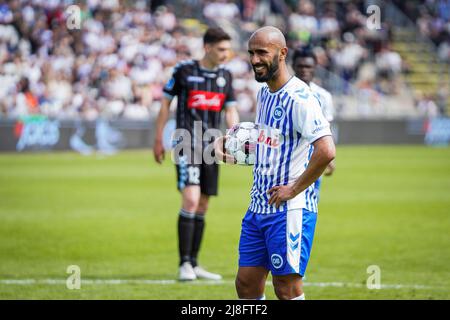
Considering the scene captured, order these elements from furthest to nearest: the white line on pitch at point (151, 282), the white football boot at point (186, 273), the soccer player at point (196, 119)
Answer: the soccer player at point (196, 119)
the white football boot at point (186, 273)
the white line on pitch at point (151, 282)

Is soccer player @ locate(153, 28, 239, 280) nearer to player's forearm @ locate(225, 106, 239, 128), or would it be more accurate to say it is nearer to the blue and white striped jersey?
player's forearm @ locate(225, 106, 239, 128)

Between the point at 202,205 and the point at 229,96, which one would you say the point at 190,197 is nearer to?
the point at 202,205

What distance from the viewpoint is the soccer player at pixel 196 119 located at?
9.19 m

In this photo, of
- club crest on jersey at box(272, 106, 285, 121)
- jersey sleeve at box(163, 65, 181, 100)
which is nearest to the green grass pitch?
jersey sleeve at box(163, 65, 181, 100)

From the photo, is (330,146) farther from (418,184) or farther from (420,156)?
(420,156)

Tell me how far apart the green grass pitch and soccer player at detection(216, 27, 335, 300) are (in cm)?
227

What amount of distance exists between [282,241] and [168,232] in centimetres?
718

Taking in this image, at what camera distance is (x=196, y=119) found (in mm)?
9367

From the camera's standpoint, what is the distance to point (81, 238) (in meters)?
11.9

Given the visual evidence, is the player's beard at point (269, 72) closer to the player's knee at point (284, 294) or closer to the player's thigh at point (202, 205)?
the player's knee at point (284, 294)

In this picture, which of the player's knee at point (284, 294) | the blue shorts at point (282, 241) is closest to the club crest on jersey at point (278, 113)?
the blue shorts at point (282, 241)

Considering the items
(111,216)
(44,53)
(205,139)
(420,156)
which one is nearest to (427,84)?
(420,156)

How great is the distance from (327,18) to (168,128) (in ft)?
39.2

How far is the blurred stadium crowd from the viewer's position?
27.2 m
